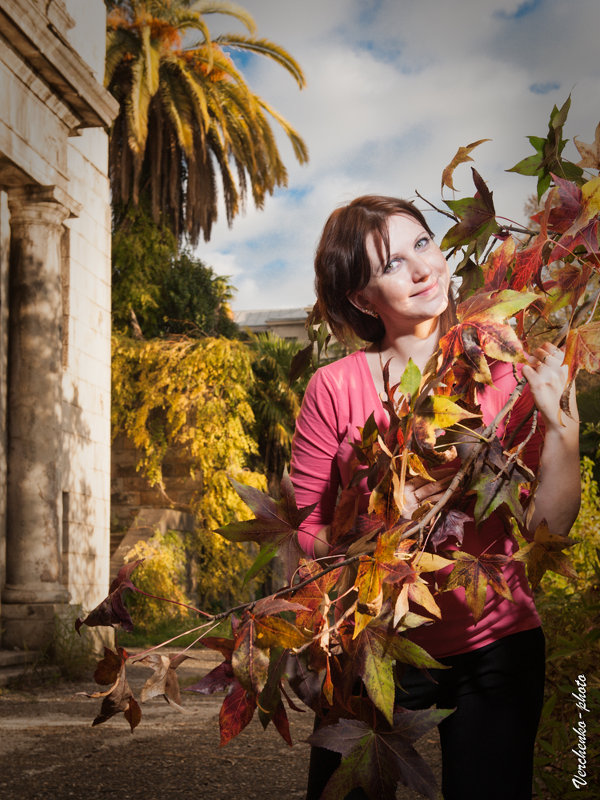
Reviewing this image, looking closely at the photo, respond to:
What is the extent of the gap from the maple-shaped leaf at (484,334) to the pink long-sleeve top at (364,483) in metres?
0.40

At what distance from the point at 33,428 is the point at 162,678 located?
299 inches

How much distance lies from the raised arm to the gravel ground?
77.8 inches

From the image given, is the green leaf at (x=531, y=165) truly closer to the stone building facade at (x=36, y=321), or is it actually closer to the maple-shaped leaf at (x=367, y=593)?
the maple-shaped leaf at (x=367, y=593)

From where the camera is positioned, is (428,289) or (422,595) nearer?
(422,595)

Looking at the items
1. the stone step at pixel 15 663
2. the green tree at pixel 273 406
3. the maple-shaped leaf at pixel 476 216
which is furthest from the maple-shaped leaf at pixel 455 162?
the green tree at pixel 273 406

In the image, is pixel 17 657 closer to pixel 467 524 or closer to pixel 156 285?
pixel 467 524

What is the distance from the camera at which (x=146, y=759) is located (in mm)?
4305

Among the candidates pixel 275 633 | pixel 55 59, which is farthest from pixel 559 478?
pixel 55 59

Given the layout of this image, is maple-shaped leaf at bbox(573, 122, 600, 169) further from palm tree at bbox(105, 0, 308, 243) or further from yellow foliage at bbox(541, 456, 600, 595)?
palm tree at bbox(105, 0, 308, 243)

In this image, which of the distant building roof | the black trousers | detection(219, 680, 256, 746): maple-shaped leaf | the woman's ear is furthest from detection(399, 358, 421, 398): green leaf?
the distant building roof

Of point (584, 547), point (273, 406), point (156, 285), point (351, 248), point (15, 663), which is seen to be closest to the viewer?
point (351, 248)

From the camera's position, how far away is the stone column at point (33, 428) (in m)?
7.88

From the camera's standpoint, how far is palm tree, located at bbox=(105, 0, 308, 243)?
57.8ft

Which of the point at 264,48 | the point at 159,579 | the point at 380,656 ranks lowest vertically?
the point at 159,579
